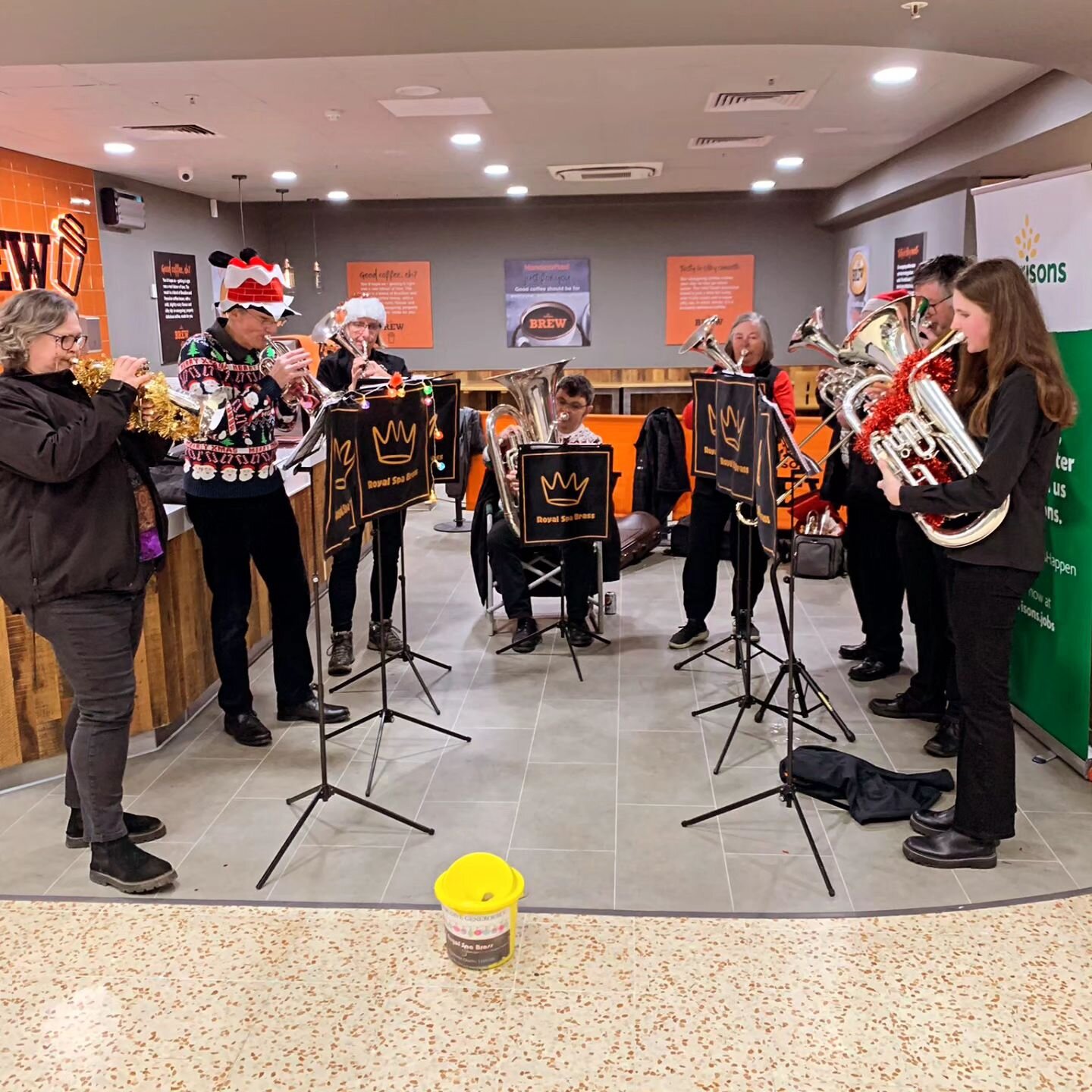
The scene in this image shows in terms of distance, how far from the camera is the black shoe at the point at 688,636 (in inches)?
200

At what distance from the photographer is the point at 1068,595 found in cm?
362

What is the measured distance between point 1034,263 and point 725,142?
14.3 ft

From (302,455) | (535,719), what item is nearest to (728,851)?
(535,719)

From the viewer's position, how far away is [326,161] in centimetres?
816

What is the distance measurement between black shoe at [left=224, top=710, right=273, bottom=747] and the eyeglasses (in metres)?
1.77

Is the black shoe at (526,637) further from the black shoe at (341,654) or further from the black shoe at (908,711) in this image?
the black shoe at (908,711)

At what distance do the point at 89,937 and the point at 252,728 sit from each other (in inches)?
51.0

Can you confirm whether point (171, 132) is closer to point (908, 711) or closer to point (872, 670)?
point (872, 670)

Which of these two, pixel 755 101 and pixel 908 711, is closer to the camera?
pixel 908 711

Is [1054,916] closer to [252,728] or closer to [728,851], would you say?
[728,851]

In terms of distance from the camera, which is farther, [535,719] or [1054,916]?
[535,719]

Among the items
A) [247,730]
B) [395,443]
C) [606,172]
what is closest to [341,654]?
[247,730]

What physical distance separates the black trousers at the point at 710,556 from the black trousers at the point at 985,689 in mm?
1579

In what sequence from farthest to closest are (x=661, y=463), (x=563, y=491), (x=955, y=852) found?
1. (x=661, y=463)
2. (x=563, y=491)
3. (x=955, y=852)
